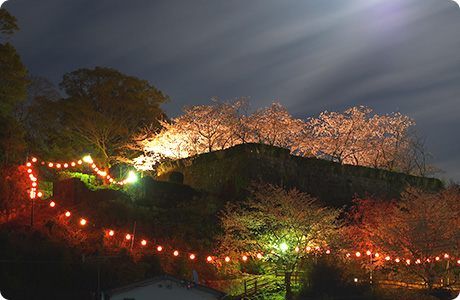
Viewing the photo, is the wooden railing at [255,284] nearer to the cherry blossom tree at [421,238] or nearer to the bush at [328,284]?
the bush at [328,284]

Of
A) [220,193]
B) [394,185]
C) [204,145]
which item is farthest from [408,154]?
[220,193]

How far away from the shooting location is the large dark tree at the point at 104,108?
33062 mm

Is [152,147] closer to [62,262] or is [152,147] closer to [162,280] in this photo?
[62,262]

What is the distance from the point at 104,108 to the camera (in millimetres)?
34031

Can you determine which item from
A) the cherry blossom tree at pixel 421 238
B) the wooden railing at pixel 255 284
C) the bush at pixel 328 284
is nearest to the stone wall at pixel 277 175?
the wooden railing at pixel 255 284

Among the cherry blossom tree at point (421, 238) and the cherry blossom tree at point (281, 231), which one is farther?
the cherry blossom tree at point (281, 231)

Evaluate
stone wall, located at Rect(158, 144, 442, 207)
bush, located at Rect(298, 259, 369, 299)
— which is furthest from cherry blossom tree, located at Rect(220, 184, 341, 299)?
stone wall, located at Rect(158, 144, 442, 207)

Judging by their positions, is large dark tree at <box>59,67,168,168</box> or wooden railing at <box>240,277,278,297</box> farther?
large dark tree at <box>59,67,168,168</box>

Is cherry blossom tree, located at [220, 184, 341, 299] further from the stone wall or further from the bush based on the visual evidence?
the stone wall

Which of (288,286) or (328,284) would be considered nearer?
(328,284)

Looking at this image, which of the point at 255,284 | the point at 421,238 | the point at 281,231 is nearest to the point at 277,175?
the point at 281,231

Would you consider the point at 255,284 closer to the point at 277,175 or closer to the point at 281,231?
the point at 281,231

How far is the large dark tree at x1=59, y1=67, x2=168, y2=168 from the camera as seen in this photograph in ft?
108

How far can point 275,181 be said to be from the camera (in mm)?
27141
